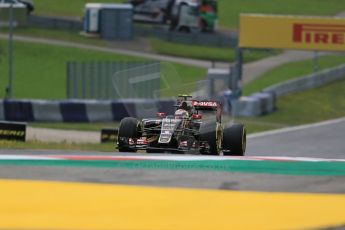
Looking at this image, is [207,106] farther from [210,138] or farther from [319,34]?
[319,34]

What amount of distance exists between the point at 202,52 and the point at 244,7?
15030mm

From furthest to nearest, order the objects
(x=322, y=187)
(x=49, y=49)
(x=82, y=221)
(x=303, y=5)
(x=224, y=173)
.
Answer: (x=303, y=5) < (x=49, y=49) < (x=224, y=173) < (x=322, y=187) < (x=82, y=221)

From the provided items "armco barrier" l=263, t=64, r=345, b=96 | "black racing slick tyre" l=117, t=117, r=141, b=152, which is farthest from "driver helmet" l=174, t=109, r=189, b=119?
"armco barrier" l=263, t=64, r=345, b=96

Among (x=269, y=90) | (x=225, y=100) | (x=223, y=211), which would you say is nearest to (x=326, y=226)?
(x=223, y=211)

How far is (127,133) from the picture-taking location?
1619 cm

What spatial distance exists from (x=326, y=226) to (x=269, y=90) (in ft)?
74.2

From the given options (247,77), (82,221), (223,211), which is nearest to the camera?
(82,221)

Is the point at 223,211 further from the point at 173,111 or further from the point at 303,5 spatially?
the point at 303,5

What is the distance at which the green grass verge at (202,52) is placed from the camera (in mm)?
43406

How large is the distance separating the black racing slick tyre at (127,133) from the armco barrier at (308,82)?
51.7 ft

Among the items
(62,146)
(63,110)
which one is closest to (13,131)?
(62,146)

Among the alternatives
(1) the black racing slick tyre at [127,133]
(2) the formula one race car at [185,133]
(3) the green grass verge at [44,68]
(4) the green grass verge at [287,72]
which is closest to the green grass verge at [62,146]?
(1) the black racing slick tyre at [127,133]

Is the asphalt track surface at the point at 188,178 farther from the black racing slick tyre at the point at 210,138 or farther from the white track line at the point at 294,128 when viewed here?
the white track line at the point at 294,128

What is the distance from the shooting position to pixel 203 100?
16.6 m
